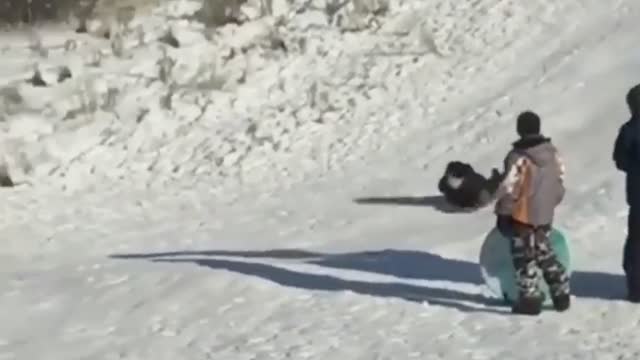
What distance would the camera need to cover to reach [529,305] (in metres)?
10.7

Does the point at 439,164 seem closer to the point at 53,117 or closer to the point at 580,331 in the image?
the point at 53,117

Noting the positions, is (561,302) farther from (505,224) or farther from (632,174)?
(632,174)

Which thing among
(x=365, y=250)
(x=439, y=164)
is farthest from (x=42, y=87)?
(x=365, y=250)

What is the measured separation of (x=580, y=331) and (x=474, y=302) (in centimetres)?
117

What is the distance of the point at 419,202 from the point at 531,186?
5.80 m

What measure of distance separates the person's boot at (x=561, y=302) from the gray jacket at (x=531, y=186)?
54cm

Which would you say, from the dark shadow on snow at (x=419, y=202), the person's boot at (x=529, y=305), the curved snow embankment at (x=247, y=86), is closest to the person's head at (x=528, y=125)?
the person's boot at (x=529, y=305)

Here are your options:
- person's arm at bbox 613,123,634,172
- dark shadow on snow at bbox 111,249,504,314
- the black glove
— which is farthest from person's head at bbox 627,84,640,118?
dark shadow on snow at bbox 111,249,504,314

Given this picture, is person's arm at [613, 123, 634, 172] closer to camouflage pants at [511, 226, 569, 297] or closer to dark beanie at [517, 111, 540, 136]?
dark beanie at [517, 111, 540, 136]

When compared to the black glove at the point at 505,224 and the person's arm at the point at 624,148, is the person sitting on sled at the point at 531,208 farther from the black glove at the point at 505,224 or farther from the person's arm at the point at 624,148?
the person's arm at the point at 624,148

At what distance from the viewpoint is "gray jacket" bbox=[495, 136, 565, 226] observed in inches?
414

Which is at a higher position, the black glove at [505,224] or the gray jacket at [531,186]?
the gray jacket at [531,186]

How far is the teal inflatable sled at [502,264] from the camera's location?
35.6ft

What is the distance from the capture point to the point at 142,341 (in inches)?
435
